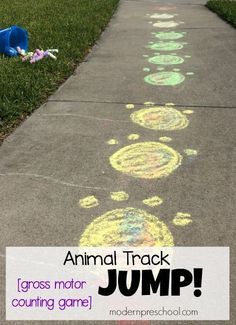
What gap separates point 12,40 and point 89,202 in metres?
4.36

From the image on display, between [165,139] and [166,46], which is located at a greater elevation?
[166,46]

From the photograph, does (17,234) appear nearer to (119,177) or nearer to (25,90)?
(119,177)

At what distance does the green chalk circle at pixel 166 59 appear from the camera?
21.1 ft

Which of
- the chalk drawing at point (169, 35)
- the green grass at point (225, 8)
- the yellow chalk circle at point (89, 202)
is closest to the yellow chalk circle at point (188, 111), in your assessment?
the yellow chalk circle at point (89, 202)

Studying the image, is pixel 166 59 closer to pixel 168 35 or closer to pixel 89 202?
pixel 168 35

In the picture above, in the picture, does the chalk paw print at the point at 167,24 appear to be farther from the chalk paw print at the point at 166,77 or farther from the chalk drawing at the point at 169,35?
the chalk paw print at the point at 166,77

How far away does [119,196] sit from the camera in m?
3.18

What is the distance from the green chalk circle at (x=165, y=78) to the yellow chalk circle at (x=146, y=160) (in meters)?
1.87

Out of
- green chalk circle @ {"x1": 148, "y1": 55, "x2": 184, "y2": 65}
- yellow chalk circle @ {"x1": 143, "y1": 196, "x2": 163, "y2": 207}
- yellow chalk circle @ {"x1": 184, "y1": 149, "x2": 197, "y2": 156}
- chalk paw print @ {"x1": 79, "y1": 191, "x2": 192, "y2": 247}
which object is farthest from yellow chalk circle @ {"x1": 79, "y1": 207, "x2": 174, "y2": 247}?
green chalk circle @ {"x1": 148, "y1": 55, "x2": 184, "y2": 65}

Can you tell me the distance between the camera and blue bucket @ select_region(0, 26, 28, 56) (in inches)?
247

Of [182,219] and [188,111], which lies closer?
[182,219]

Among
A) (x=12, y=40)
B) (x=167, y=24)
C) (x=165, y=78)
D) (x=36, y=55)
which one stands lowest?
(x=165, y=78)

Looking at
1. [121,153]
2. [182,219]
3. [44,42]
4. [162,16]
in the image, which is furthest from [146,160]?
[162,16]

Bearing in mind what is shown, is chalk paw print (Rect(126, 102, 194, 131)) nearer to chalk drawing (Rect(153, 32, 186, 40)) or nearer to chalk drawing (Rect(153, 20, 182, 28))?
chalk drawing (Rect(153, 32, 186, 40))
